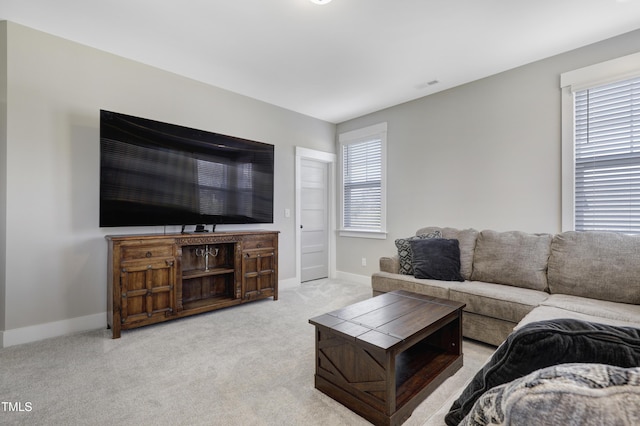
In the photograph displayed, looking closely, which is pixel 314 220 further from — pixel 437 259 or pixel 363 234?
pixel 437 259

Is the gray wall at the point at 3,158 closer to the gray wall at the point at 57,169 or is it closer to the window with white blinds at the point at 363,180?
the gray wall at the point at 57,169

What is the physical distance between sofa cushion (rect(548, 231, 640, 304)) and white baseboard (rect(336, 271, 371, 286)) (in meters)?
2.45

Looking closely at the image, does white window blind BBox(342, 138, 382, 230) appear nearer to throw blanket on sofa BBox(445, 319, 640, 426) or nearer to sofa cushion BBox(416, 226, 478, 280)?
sofa cushion BBox(416, 226, 478, 280)

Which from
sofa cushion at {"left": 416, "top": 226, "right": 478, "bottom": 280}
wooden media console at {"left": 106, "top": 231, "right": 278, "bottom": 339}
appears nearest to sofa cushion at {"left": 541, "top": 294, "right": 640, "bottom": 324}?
sofa cushion at {"left": 416, "top": 226, "right": 478, "bottom": 280}

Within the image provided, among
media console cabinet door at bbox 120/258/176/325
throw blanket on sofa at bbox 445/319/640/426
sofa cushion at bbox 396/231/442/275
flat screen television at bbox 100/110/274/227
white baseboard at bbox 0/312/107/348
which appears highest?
flat screen television at bbox 100/110/274/227

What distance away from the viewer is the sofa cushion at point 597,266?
2221 millimetres

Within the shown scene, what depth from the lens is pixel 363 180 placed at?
4.78m

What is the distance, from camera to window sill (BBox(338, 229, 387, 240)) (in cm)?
445

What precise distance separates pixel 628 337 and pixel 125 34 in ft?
11.7

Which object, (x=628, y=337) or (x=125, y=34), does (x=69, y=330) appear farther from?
(x=628, y=337)

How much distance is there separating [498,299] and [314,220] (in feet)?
Answer: 9.89

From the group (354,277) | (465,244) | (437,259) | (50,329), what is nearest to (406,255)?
(437,259)

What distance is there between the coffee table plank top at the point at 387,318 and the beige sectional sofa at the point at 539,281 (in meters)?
0.46

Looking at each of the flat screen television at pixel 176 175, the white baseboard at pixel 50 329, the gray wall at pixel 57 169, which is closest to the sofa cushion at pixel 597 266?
the flat screen television at pixel 176 175
